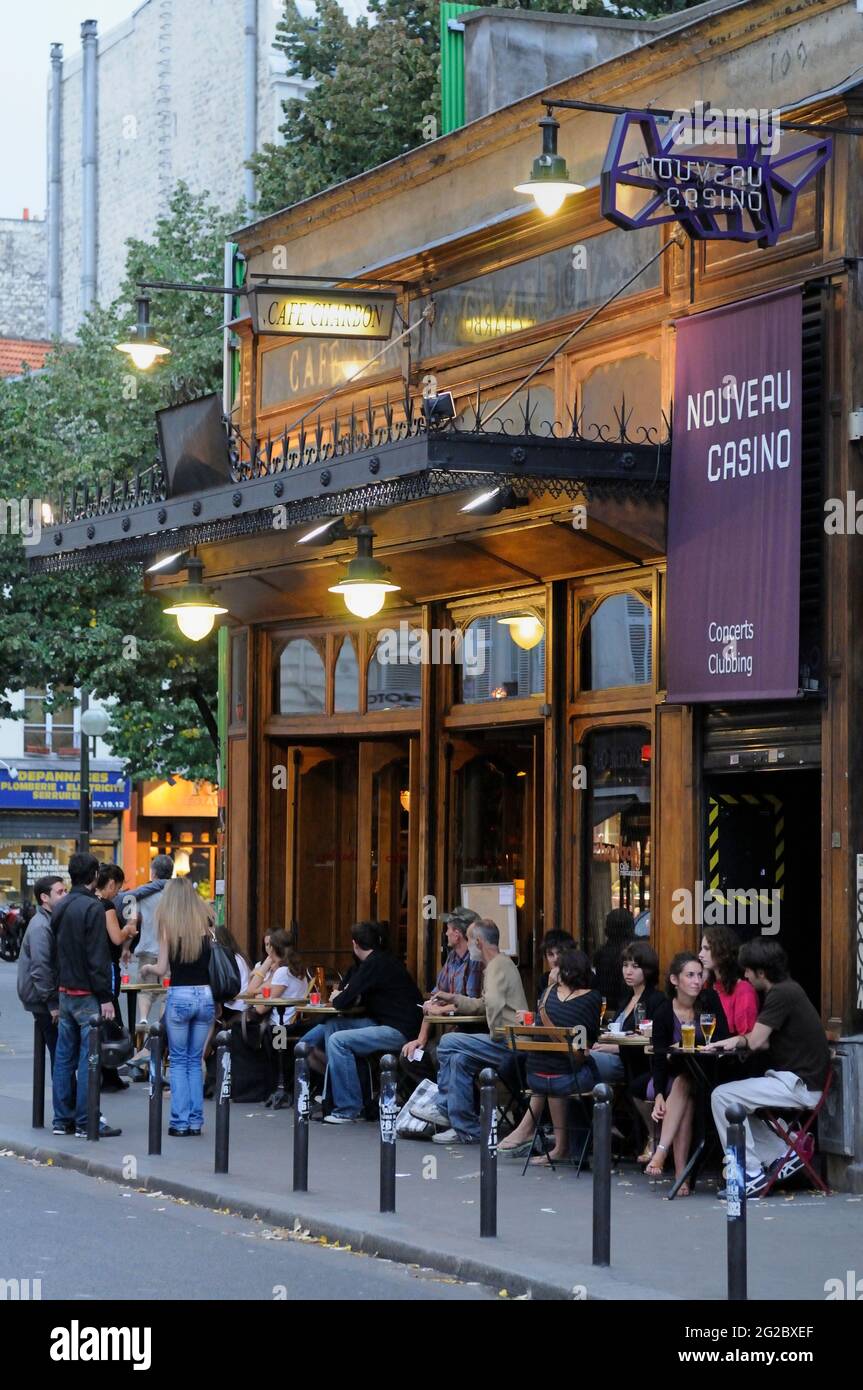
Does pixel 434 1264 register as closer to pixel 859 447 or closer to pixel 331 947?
pixel 859 447

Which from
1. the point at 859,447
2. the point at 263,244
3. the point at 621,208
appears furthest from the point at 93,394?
the point at 859,447

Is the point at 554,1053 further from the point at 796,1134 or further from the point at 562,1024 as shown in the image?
the point at 796,1134

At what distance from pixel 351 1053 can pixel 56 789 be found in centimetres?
3648

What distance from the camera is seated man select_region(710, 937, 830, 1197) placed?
12000 millimetres

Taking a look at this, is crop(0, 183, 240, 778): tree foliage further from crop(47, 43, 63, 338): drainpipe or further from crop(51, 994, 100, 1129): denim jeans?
crop(47, 43, 63, 338): drainpipe

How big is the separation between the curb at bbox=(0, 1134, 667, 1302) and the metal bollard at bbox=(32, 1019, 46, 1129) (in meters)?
1.44

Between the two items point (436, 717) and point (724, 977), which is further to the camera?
point (436, 717)

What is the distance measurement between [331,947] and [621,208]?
25.0ft

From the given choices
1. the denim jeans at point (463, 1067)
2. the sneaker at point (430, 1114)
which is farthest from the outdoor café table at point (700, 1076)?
the sneaker at point (430, 1114)

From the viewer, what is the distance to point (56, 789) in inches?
2012

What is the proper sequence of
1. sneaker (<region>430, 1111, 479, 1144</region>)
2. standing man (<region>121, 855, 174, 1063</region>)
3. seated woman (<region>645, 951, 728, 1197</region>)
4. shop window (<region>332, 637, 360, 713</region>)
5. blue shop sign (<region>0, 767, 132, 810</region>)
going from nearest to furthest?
seated woman (<region>645, 951, 728, 1197</region>)
sneaker (<region>430, 1111, 479, 1144</region>)
shop window (<region>332, 637, 360, 713</region>)
standing man (<region>121, 855, 174, 1063</region>)
blue shop sign (<region>0, 767, 132, 810</region>)

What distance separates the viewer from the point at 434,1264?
10.2m

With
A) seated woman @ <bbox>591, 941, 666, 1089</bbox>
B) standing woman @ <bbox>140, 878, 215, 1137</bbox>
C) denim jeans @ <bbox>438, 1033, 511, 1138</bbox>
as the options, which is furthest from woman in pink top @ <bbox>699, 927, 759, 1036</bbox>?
standing woman @ <bbox>140, 878, 215, 1137</bbox>

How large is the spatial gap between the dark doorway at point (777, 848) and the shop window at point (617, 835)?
714 millimetres
